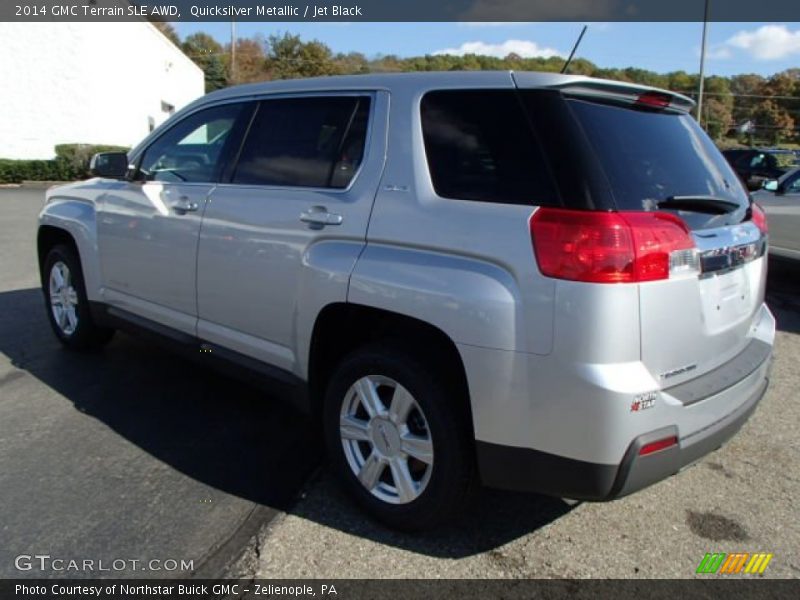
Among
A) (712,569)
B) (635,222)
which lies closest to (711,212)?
(635,222)

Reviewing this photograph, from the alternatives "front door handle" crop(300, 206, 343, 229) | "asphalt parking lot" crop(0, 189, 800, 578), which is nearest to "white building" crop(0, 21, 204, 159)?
"asphalt parking lot" crop(0, 189, 800, 578)

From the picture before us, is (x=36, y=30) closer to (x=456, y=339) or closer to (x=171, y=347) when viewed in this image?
(x=171, y=347)

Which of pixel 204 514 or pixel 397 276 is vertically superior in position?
pixel 397 276

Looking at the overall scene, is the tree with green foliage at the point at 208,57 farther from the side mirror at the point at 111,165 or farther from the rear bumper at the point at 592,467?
the rear bumper at the point at 592,467

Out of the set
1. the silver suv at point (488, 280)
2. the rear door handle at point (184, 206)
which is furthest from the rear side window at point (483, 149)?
the rear door handle at point (184, 206)

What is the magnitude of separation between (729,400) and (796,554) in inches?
30.0

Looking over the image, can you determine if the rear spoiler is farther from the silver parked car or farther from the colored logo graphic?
the silver parked car

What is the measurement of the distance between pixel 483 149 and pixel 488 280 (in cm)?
56

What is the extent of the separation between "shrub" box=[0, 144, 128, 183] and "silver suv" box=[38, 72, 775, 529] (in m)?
21.7

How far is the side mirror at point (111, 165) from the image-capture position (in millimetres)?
4578

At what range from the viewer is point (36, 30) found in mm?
24578

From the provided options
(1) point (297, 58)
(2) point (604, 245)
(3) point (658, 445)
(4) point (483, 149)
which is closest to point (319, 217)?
(4) point (483, 149)

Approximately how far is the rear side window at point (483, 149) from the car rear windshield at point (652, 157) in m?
0.22

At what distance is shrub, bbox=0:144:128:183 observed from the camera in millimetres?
22453
